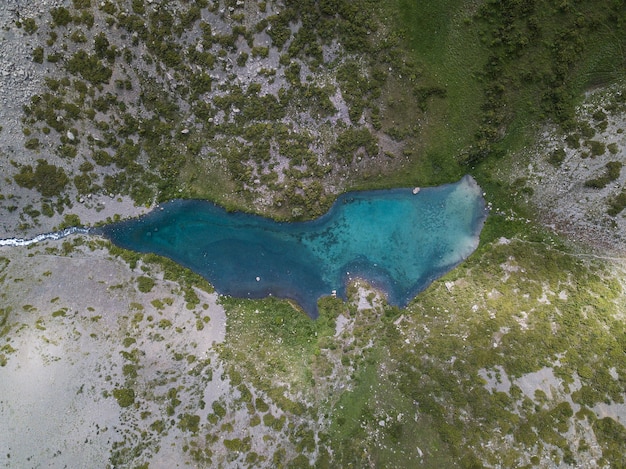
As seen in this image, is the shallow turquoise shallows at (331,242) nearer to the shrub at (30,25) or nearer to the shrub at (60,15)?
the shrub at (60,15)

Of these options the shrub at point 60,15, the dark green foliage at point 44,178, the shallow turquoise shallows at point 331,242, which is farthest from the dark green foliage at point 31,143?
the shallow turquoise shallows at point 331,242

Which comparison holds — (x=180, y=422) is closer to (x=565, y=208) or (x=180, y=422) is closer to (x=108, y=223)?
(x=108, y=223)

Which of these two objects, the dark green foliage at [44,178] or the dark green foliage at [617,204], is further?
the dark green foliage at [44,178]

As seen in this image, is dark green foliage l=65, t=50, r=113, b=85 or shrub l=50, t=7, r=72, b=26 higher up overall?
shrub l=50, t=7, r=72, b=26

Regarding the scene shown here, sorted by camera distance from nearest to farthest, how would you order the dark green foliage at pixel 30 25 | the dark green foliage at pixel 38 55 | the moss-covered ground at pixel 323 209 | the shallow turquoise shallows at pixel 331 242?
the moss-covered ground at pixel 323 209
the dark green foliage at pixel 30 25
the dark green foliage at pixel 38 55
the shallow turquoise shallows at pixel 331 242

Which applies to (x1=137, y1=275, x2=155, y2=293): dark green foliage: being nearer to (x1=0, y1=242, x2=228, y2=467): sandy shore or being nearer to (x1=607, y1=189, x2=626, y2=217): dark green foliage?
(x1=0, y1=242, x2=228, y2=467): sandy shore

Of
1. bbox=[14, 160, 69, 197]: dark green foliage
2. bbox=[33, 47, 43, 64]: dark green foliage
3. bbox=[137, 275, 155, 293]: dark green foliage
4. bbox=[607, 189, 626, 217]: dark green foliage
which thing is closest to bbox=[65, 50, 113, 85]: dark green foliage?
bbox=[33, 47, 43, 64]: dark green foliage

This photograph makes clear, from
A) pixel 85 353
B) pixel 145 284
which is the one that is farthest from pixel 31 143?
pixel 85 353
